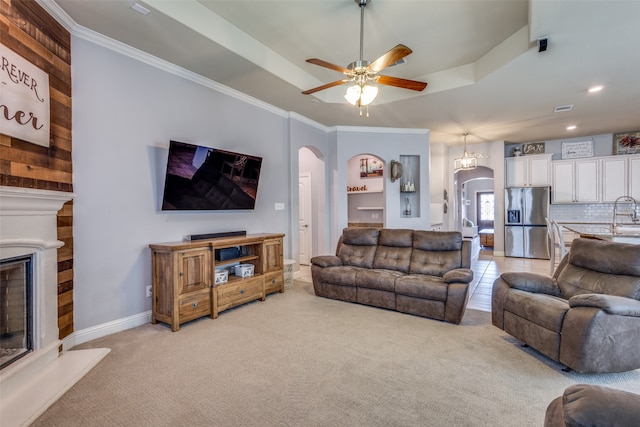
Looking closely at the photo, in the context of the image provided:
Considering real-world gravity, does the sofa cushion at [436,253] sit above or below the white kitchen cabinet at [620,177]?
below

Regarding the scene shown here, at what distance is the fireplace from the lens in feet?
6.46

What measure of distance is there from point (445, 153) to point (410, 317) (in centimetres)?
586

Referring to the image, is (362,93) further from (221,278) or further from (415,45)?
(221,278)

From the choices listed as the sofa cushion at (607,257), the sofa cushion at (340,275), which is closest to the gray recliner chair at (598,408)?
the sofa cushion at (607,257)

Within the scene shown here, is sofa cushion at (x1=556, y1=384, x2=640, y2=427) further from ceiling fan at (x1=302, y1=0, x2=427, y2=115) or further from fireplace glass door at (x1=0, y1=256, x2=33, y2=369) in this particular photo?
fireplace glass door at (x1=0, y1=256, x2=33, y2=369)

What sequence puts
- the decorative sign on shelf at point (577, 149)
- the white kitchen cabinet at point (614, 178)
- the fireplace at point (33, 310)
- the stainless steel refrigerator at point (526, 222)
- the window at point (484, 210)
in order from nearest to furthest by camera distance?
the fireplace at point (33, 310) < the white kitchen cabinet at point (614, 178) < the decorative sign on shelf at point (577, 149) < the stainless steel refrigerator at point (526, 222) < the window at point (484, 210)

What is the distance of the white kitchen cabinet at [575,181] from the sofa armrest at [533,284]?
5.61 meters

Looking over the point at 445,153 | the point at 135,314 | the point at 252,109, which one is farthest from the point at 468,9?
the point at 445,153

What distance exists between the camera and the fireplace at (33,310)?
1970 mm

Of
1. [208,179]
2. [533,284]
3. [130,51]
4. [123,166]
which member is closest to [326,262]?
[208,179]

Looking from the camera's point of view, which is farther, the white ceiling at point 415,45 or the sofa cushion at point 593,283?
the white ceiling at point 415,45

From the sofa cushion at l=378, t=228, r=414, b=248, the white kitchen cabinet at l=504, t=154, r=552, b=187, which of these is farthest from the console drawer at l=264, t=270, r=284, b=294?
the white kitchen cabinet at l=504, t=154, r=552, b=187

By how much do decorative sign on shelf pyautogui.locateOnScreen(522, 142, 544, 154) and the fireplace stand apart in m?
8.99

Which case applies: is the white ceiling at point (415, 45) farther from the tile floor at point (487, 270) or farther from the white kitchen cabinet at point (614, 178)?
the tile floor at point (487, 270)
